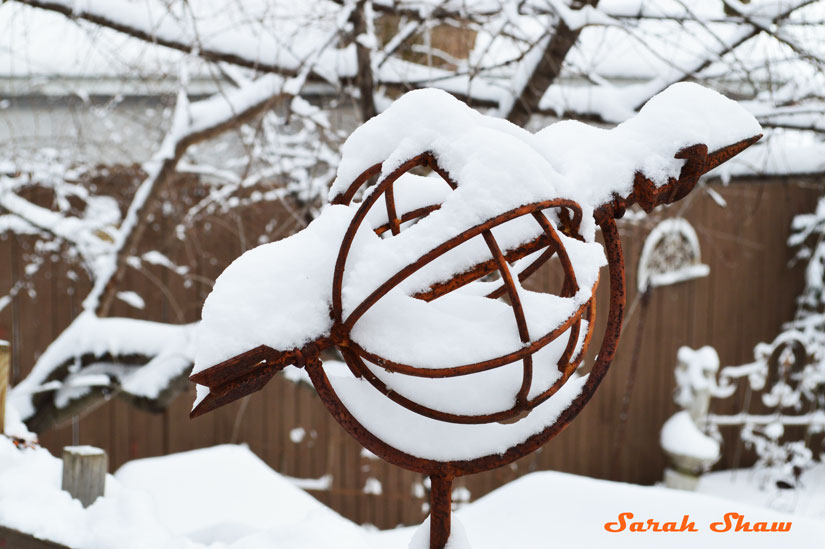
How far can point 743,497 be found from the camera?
5133 mm

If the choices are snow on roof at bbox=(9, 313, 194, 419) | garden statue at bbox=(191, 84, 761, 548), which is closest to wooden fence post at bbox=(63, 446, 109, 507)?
garden statue at bbox=(191, 84, 761, 548)

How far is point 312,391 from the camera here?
2.92 m

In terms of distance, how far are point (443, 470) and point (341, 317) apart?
25 cm

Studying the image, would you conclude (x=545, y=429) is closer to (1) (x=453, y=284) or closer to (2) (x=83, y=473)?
(1) (x=453, y=284)

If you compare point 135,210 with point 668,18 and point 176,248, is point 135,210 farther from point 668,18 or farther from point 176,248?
point 668,18

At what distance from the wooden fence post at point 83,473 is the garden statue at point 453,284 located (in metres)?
0.92

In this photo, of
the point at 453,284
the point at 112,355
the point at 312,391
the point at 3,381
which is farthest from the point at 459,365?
the point at 112,355
